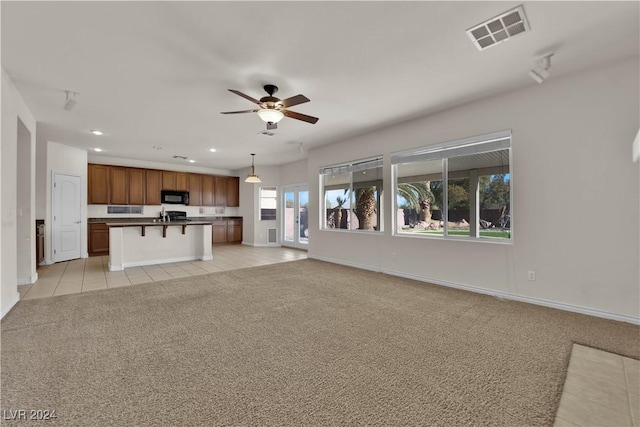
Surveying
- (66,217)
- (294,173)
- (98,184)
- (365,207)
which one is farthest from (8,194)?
(294,173)

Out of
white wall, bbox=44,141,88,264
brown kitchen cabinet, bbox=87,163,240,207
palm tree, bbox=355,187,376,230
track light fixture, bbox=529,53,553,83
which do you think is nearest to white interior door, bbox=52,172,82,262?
white wall, bbox=44,141,88,264

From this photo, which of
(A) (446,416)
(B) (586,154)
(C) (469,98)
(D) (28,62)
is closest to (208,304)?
(A) (446,416)

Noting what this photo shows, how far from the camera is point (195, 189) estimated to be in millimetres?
9430

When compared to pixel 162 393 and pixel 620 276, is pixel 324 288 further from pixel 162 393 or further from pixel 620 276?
pixel 620 276

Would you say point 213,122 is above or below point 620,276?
above

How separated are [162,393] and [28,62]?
3.61 metres

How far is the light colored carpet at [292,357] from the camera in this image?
Answer: 1654mm

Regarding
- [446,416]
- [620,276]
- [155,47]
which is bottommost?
[446,416]

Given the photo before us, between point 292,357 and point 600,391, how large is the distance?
2.13 m

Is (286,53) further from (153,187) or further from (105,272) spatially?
(153,187)

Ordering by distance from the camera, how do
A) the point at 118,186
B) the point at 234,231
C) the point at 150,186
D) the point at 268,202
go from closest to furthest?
1. the point at 118,186
2. the point at 150,186
3. the point at 268,202
4. the point at 234,231

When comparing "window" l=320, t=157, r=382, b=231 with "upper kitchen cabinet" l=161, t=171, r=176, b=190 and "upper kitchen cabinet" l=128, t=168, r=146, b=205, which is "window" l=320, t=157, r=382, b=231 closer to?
"upper kitchen cabinet" l=161, t=171, r=176, b=190

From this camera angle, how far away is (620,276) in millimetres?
2984

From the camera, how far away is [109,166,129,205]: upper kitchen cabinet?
779 centimetres
